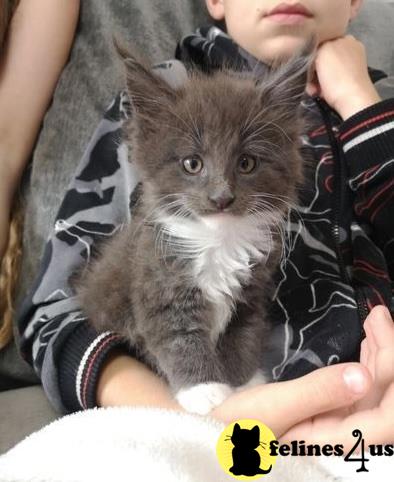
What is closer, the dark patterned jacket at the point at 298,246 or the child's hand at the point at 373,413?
the child's hand at the point at 373,413

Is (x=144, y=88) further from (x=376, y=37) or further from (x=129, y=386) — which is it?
(x=376, y=37)

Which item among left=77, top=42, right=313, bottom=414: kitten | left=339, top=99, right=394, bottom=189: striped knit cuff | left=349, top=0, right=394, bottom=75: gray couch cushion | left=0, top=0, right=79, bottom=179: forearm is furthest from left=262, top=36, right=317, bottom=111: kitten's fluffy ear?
left=349, top=0, right=394, bottom=75: gray couch cushion

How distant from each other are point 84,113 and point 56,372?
2.15 ft

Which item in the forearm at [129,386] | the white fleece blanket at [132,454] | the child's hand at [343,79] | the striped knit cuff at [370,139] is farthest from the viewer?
the child's hand at [343,79]

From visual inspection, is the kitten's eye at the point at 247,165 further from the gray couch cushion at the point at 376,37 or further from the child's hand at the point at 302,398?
the gray couch cushion at the point at 376,37

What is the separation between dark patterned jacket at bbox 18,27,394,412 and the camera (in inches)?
41.4

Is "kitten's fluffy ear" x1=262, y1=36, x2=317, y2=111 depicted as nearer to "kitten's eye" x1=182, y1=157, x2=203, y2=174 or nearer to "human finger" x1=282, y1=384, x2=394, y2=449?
"kitten's eye" x1=182, y1=157, x2=203, y2=174

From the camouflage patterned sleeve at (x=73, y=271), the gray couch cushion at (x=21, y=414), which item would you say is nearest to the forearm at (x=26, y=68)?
the camouflage patterned sleeve at (x=73, y=271)

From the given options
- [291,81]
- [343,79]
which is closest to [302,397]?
[291,81]

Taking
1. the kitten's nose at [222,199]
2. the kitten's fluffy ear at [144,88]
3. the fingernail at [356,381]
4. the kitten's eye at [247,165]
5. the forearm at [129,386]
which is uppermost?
the kitten's fluffy ear at [144,88]

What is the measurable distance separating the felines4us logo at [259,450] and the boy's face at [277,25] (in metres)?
0.82

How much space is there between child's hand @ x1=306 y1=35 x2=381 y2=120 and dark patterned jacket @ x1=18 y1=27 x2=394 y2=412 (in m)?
0.04

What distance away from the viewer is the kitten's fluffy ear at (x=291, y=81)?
3.15 feet

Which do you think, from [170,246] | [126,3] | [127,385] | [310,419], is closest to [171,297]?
[170,246]
